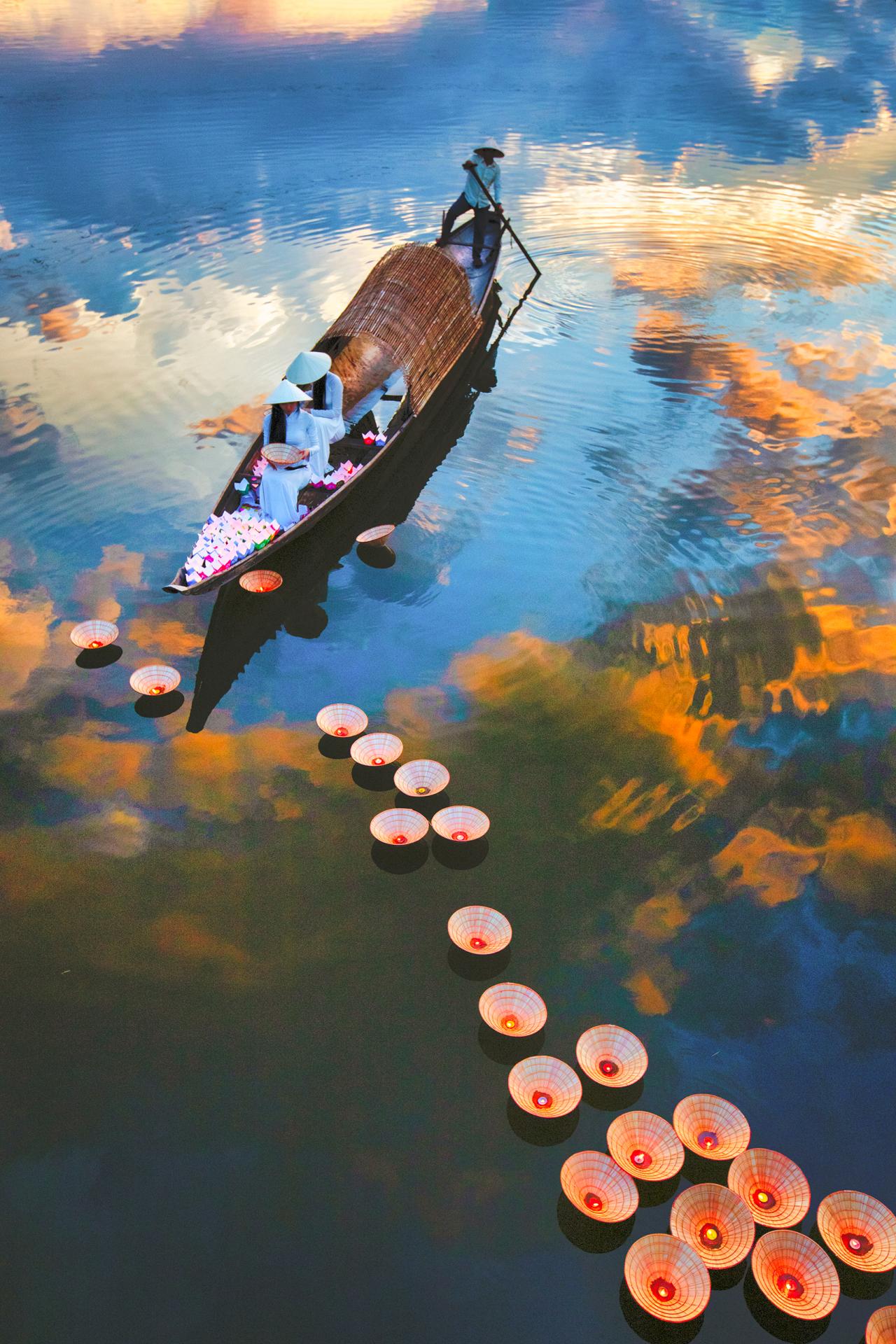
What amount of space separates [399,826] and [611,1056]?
170 cm

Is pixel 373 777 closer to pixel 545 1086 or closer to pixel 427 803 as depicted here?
pixel 427 803

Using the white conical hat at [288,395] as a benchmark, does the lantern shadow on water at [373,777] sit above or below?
below

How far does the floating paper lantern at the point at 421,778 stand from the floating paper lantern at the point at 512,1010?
A: 138 centimetres

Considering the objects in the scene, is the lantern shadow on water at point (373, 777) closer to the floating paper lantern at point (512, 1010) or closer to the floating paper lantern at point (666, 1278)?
the floating paper lantern at point (512, 1010)

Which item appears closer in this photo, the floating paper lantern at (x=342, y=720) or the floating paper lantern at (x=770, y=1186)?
the floating paper lantern at (x=770, y=1186)

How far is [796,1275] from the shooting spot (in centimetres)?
377

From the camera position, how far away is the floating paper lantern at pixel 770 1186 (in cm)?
393

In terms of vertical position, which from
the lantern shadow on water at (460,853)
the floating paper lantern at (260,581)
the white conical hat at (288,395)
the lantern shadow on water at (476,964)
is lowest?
the lantern shadow on water at (476,964)

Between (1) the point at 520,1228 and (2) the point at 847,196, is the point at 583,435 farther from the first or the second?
(2) the point at 847,196

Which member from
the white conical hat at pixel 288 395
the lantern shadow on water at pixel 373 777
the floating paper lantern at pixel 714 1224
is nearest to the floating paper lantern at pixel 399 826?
the lantern shadow on water at pixel 373 777

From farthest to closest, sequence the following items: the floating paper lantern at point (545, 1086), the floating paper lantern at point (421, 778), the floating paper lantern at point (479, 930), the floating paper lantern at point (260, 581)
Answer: the floating paper lantern at point (260, 581), the floating paper lantern at point (421, 778), the floating paper lantern at point (479, 930), the floating paper lantern at point (545, 1086)

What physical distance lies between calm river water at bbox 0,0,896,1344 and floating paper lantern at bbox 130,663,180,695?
0.65 ft

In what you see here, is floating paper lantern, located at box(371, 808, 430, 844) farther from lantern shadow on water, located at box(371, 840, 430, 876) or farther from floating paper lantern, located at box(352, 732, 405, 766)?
floating paper lantern, located at box(352, 732, 405, 766)

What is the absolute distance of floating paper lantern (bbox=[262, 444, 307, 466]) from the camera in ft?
24.3
